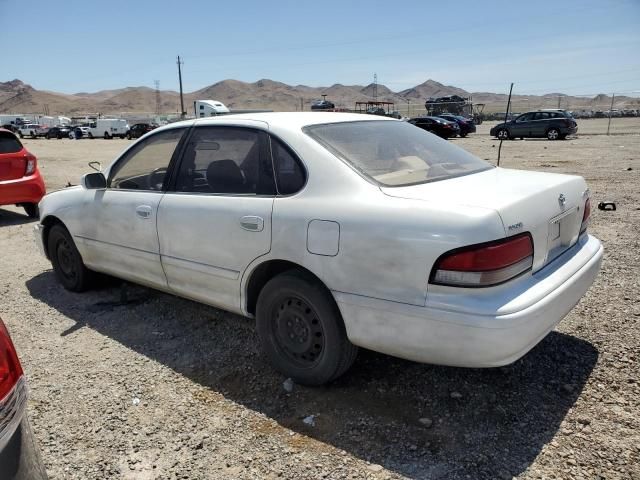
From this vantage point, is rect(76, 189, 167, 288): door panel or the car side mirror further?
the car side mirror

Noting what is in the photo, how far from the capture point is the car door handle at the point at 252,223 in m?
3.06

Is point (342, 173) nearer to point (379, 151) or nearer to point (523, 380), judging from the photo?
point (379, 151)

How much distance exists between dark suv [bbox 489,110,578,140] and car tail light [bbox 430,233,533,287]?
24578mm

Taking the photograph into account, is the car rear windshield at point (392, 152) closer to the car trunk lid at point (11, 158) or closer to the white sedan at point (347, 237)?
the white sedan at point (347, 237)

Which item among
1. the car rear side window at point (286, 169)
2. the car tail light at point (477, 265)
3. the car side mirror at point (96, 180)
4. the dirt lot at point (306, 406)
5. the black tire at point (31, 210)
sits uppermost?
the car rear side window at point (286, 169)

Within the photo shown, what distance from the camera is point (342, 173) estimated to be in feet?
9.37

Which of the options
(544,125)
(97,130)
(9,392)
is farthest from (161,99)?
(9,392)

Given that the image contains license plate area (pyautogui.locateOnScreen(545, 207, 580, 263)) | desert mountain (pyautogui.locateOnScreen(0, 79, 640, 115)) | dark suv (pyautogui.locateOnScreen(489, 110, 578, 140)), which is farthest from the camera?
desert mountain (pyautogui.locateOnScreen(0, 79, 640, 115))

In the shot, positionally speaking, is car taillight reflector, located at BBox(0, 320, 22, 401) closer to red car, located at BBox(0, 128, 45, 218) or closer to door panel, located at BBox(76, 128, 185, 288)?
door panel, located at BBox(76, 128, 185, 288)

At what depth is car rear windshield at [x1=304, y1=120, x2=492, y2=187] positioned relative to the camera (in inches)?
117

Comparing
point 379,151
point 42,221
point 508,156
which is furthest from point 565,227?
point 508,156

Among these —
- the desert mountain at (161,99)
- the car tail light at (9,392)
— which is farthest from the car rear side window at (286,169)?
the desert mountain at (161,99)

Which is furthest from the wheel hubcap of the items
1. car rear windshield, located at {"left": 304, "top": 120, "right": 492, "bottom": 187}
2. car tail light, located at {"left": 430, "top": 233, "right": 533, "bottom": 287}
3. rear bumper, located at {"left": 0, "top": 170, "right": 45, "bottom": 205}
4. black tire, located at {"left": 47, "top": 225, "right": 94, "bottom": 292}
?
rear bumper, located at {"left": 0, "top": 170, "right": 45, "bottom": 205}

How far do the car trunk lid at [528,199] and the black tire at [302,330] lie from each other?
741 millimetres
